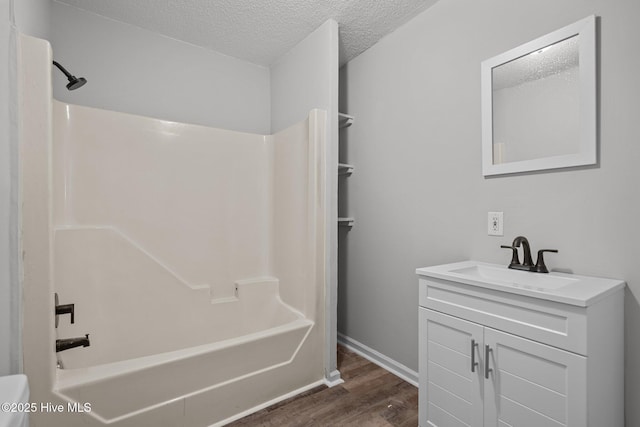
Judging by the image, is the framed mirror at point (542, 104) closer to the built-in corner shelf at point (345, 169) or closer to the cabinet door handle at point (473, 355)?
the cabinet door handle at point (473, 355)

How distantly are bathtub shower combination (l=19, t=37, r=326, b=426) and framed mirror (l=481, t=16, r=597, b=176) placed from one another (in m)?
1.02

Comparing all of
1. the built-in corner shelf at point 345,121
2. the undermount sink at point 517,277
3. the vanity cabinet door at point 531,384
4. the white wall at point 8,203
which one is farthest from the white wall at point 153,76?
the vanity cabinet door at point 531,384

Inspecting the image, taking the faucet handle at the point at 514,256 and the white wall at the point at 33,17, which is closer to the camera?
the white wall at the point at 33,17

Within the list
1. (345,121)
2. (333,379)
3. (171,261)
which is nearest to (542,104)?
(345,121)

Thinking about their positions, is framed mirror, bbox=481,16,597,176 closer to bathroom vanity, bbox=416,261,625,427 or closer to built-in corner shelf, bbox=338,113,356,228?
bathroom vanity, bbox=416,261,625,427

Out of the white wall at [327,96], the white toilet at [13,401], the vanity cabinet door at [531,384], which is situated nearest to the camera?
the white toilet at [13,401]

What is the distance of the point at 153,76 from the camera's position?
2.35m

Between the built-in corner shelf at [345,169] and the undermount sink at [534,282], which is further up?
the built-in corner shelf at [345,169]

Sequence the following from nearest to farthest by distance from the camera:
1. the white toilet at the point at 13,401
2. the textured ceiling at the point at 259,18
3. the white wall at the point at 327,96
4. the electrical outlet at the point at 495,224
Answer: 1. the white toilet at the point at 13,401
2. the electrical outlet at the point at 495,224
3. the textured ceiling at the point at 259,18
4. the white wall at the point at 327,96

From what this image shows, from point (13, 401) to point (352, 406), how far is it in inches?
60.3

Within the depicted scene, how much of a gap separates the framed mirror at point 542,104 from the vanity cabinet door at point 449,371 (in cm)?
84

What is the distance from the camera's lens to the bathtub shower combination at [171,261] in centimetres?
130

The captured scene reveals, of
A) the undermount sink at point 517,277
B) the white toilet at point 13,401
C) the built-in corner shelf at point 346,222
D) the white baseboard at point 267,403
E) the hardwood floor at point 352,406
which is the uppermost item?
the built-in corner shelf at point 346,222

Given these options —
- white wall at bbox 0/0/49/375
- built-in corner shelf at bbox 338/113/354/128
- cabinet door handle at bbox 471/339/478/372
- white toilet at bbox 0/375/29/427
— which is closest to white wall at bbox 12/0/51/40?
white wall at bbox 0/0/49/375
